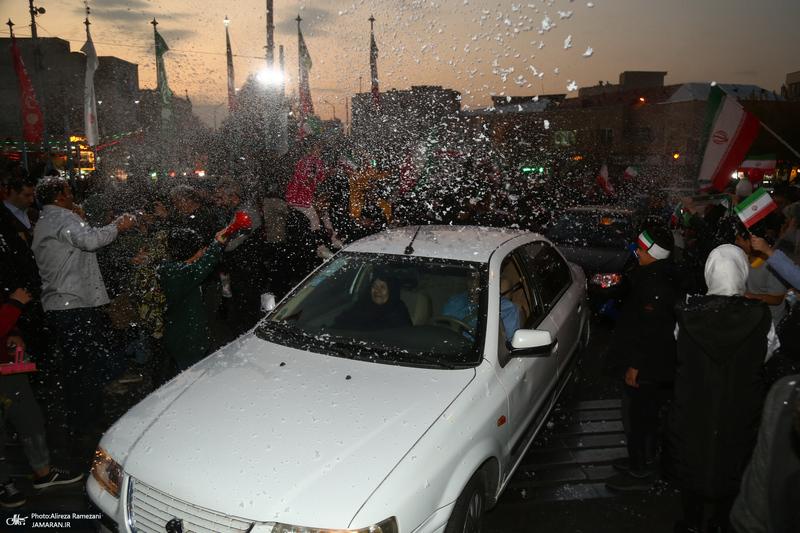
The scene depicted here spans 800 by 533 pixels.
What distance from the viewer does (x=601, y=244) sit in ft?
25.6

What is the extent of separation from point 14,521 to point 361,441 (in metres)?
2.44

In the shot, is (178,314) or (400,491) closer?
(400,491)

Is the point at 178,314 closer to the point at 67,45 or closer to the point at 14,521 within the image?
the point at 14,521

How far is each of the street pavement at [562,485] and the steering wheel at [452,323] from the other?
1194 millimetres

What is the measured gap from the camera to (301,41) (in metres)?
15.5

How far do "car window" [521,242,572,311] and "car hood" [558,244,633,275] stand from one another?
2842mm

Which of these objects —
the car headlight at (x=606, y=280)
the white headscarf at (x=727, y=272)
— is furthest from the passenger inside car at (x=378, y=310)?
the car headlight at (x=606, y=280)

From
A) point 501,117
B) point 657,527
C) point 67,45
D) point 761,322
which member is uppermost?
point 67,45

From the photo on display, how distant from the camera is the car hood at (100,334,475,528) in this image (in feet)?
6.37

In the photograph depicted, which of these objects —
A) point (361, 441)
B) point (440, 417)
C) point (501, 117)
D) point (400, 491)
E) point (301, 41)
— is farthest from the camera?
point (501, 117)

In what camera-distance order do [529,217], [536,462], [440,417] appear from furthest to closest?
[529,217]
[536,462]
[440,417]

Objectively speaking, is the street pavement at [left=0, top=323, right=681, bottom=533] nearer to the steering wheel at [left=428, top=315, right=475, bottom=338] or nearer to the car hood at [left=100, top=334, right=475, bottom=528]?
the car hood at [left=100, top=334, right=475, bottom=528]

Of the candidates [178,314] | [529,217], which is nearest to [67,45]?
[529,217]

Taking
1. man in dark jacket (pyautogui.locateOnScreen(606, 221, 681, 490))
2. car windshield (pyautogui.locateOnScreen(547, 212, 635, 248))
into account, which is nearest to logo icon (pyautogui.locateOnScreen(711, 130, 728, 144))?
car windshield (pyautogui.locateOnScreen(547, 212, 635, 248))
